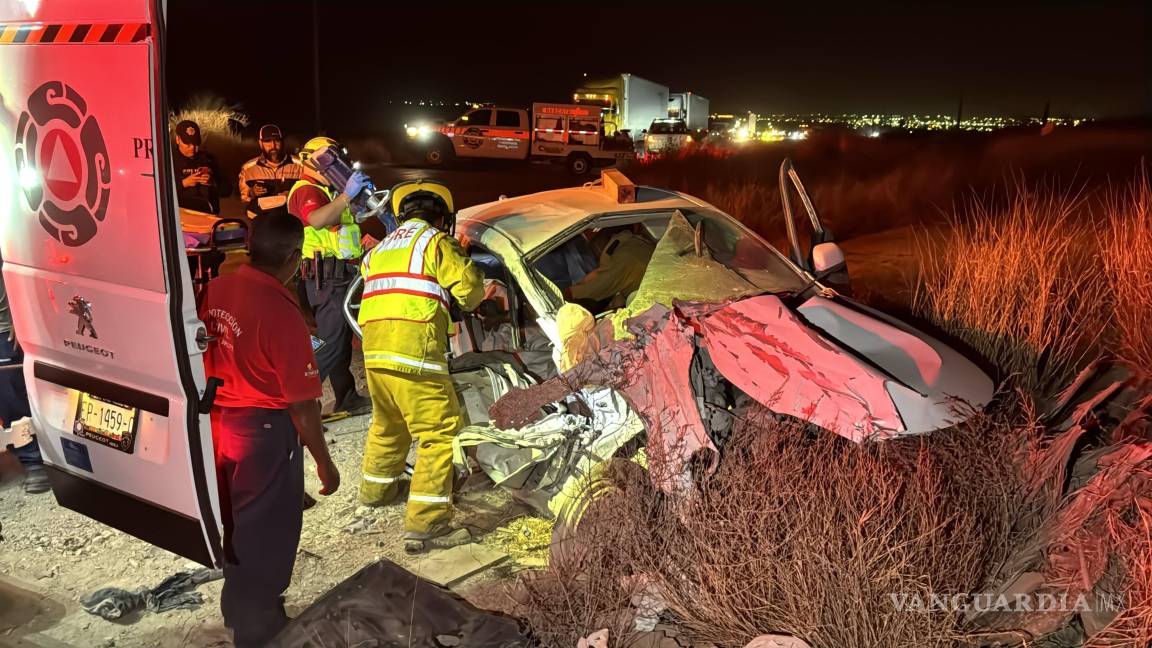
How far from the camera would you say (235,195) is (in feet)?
60.8

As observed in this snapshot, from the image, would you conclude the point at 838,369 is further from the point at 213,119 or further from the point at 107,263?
the point at 213,119

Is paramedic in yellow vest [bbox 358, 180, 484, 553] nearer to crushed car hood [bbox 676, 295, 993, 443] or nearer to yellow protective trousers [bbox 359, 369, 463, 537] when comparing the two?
yellow protective trousers [bbox 359, 369, 463, 537]

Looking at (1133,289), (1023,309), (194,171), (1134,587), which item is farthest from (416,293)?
(194,171)

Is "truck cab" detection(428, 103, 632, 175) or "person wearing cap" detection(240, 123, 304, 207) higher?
"truck cab" detection(428, 103, 632, 175)

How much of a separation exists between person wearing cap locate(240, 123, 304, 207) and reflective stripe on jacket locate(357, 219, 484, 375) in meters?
3.39

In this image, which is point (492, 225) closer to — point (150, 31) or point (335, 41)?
point (150, 31)

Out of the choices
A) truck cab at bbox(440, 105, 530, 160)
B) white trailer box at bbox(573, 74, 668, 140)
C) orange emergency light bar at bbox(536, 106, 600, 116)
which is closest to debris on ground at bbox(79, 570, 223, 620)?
orange emergency light bar at bbox(536, 106, 600, 116)

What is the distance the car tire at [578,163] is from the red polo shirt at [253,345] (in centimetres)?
2346

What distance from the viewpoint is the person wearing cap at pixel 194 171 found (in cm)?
795

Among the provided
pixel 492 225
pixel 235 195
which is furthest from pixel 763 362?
pixel 235 195

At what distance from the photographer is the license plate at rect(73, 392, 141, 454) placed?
9.51ft

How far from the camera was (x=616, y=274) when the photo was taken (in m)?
5.17

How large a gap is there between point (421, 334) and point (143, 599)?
1.64 metres

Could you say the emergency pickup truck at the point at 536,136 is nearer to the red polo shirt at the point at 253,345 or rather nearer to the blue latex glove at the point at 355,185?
the blue latex glove at the point at 355,185
